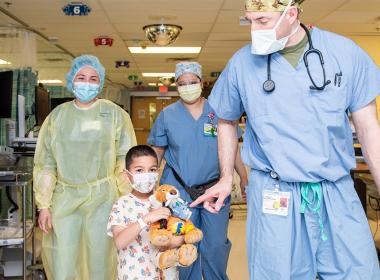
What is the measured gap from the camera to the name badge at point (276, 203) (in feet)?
4.91

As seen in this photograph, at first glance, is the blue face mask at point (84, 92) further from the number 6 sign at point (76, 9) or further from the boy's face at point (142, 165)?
the number 6 sign at point (76, 9)

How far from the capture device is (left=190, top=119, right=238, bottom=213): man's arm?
171 cm

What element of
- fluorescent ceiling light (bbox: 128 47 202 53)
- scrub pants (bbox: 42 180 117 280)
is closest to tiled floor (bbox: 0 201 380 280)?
scrub pants (bbox: 42 180 117 280)

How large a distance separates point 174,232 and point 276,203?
1.48ft

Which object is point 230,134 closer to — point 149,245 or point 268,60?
point 268,60

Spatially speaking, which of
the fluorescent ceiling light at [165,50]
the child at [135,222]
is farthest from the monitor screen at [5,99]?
the fluorescent ceiling light at [165,50]

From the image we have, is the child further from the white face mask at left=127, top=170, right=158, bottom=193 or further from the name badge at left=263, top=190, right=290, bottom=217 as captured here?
the name badge at left=263, top=190, right=290, bottom=217

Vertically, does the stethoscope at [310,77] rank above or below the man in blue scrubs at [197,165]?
above

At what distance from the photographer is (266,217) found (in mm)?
1522

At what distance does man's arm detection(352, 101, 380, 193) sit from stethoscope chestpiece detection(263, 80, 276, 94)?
281mm

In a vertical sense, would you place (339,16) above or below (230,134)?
above

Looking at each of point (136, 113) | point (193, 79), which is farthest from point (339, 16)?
point (136, 113)

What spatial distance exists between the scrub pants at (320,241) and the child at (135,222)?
0.61m

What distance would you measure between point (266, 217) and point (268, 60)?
0.52 m
